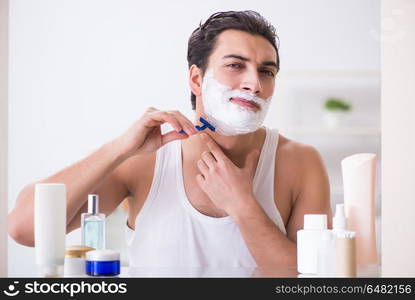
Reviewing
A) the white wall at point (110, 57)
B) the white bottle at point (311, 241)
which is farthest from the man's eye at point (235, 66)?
the white bottle at point (311, 241)

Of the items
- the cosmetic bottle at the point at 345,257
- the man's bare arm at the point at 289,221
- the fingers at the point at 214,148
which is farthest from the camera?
the fingers at the point at 214,148

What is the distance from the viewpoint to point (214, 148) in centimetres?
147

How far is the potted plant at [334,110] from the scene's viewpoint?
150cm

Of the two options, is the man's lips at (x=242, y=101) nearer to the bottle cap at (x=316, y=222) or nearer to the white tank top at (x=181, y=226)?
the white tank top at (x=181, y=226)

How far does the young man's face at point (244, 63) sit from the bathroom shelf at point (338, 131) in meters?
0.11

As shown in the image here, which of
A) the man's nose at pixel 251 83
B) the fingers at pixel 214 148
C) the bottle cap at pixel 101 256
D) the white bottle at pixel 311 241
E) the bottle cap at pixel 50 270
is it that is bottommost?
the bottle cap at pixel 50 270

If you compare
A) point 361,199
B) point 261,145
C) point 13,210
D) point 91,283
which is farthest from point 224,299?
point 13,210

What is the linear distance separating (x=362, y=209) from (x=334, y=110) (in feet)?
1.33

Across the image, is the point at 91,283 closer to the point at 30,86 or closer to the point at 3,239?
the point at 3,239

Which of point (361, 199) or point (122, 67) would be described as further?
point (122, 67)

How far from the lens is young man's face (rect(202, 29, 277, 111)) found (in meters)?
1.45

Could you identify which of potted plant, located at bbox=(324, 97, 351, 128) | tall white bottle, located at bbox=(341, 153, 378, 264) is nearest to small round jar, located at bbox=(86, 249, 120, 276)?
tall white bottle, located at bbox=(341, 153, 378, 264)

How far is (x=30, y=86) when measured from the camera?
1.53 metres

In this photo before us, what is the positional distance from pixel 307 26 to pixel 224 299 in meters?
0.80
